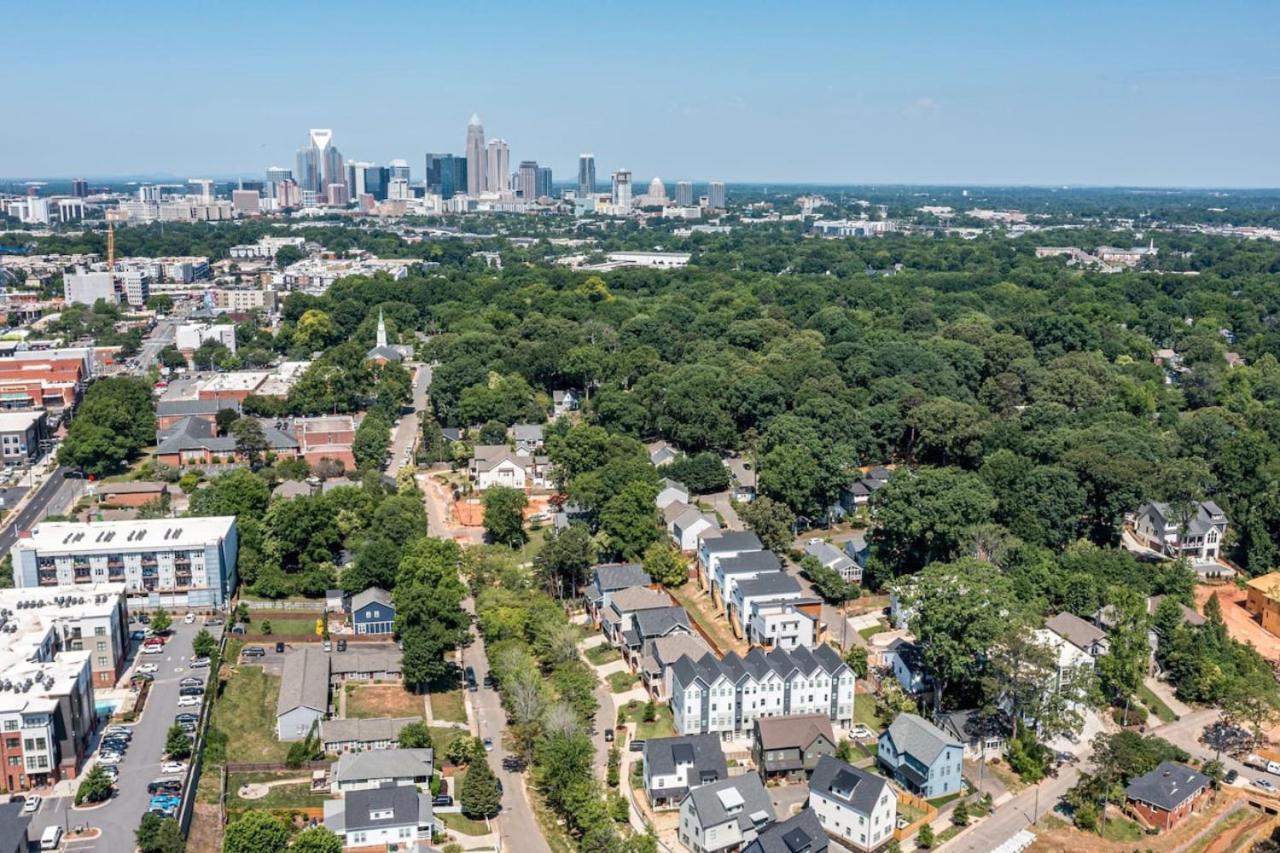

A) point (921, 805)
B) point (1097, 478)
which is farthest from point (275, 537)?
point (1097, 478)

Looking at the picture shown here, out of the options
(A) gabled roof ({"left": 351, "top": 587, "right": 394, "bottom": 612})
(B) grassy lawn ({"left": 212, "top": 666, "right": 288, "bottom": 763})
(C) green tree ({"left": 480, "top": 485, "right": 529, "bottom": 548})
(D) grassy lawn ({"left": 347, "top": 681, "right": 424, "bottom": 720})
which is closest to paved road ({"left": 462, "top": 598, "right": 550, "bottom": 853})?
(D) grassy lawn ({"left": 347, "top": 681, "right": 424, "bottom": 720})

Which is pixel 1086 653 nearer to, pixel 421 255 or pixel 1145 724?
pixel 1145 724

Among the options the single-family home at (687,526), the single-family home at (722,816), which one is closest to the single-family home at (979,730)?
the single-family home at (722,816)

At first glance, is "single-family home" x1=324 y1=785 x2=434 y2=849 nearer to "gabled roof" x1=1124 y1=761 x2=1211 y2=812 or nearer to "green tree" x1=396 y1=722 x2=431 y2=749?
"green tree" x1=396 y1=722 x2=431 y2=749

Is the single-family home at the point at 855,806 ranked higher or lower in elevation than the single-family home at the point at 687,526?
lower

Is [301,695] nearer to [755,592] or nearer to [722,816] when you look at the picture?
[722,816]

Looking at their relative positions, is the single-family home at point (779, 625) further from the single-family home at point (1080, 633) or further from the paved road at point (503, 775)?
the paved road at point (503, 775)
